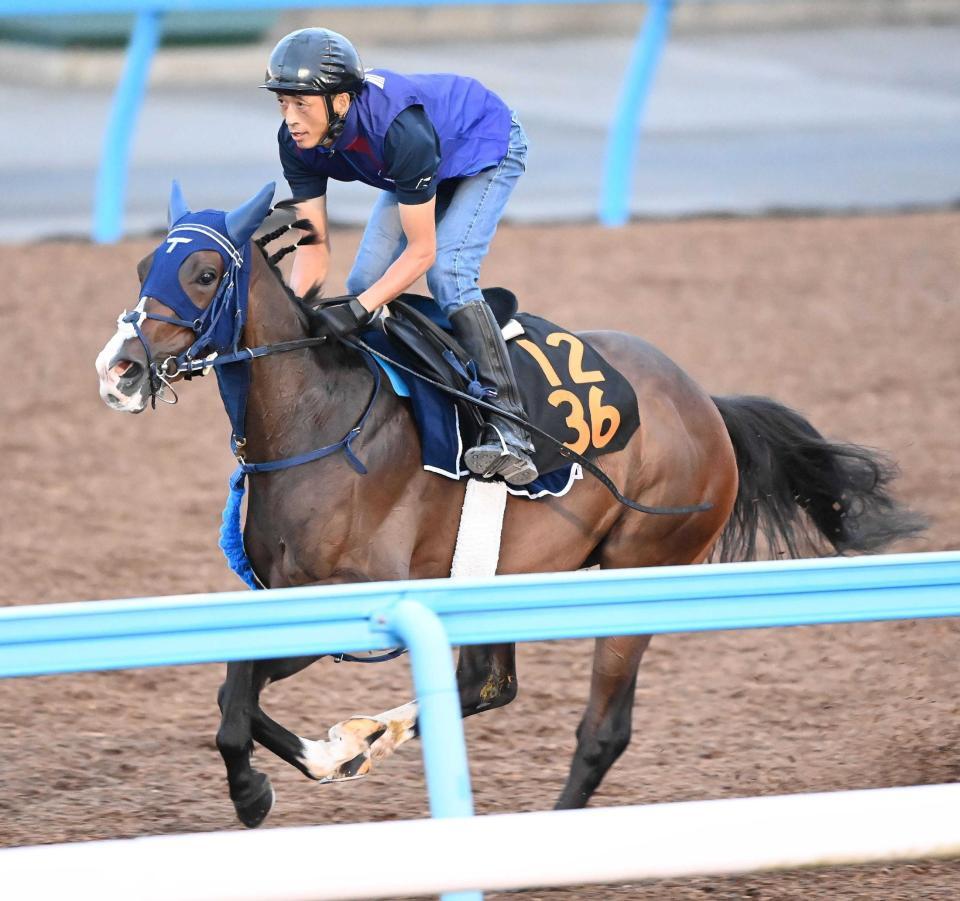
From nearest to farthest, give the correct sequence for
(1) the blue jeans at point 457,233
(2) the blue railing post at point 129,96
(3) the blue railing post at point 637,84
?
(1) the blue jeans at point 457,233
(2) the blue railing post at point 129,96
(3) the blue railing post at point 637,84

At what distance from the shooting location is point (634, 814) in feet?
7.81

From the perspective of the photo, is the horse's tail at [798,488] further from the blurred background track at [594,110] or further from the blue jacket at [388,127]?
the blurred background track at [594,110]

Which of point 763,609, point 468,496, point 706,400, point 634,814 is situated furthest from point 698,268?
point 634,814

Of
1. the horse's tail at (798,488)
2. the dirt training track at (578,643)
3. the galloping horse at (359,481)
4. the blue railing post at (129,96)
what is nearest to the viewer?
the galloping horse at (359,481)

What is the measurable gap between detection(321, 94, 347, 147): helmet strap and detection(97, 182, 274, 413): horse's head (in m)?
0.22

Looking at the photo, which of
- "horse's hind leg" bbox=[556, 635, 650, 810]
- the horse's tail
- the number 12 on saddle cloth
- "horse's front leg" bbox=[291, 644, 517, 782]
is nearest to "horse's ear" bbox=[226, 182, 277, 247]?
the number 12 on saddle cloth

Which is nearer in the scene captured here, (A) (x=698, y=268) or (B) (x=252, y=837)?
(B) (x=252, y=837)

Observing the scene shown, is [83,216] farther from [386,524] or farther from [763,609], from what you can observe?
[763,609]

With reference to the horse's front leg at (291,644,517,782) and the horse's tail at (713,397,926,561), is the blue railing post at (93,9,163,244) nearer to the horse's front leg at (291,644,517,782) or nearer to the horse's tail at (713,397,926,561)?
the horse's tail at (713,397,926,561)

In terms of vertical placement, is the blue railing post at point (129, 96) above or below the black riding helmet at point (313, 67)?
above

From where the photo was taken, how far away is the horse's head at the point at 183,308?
12.2 ft

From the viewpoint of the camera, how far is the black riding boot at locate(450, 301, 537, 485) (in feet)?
13.7

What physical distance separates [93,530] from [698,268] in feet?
17.2

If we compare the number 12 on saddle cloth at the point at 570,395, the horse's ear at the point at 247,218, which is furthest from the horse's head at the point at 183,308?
the number 12 on saddle cloth at the point at 570,395
